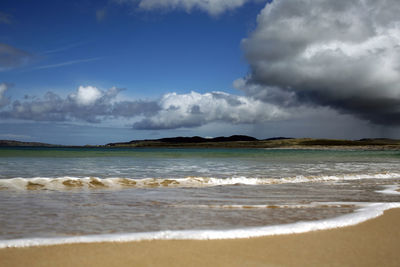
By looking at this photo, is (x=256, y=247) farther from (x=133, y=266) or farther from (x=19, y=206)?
(x=19, y=206)

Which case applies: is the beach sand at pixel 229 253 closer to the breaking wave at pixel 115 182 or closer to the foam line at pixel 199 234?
the foam line at pixel 199 234

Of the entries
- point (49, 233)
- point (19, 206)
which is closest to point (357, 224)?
point (49, 233)

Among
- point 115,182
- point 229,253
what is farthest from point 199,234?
point 115,182

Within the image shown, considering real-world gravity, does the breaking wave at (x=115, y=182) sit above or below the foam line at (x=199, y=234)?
below

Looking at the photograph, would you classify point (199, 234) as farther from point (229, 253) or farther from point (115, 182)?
point (115, 182)

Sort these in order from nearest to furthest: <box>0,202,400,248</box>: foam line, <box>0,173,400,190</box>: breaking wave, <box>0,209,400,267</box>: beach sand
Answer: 1. <box>0,209,400,267</box>: beach sand
2. <box>0,202,400,248</box>: foam line
3. <box>0,173,400,190</box>: breaking wave

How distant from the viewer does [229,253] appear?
14.0ft

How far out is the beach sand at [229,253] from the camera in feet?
12.9

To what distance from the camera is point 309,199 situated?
31.9 feet

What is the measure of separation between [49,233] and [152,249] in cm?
196

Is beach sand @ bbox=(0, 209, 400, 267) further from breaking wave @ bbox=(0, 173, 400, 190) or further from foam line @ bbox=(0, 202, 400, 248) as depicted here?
breaking wave @ bbox=(0, 173, 400, 190)

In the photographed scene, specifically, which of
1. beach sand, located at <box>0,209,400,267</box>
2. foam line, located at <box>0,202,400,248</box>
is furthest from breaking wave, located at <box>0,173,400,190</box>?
beach sand, located at <box>0,209,400,267</box>

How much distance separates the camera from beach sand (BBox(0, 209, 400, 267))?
3.94 m

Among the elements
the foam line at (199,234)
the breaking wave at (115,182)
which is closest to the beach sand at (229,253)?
the foam line at (199,234)
